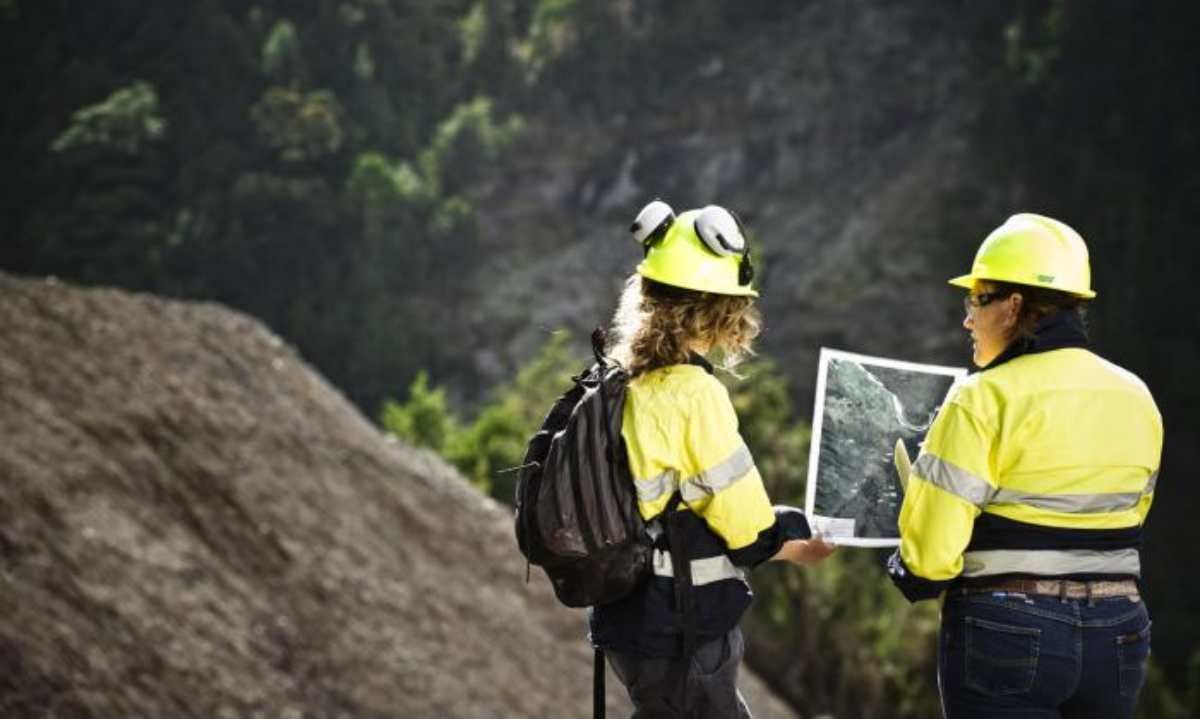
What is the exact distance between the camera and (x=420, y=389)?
2076 inches

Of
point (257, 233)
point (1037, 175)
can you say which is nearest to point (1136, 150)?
point (1037, 175)

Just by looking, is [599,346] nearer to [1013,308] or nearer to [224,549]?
[1013,308]

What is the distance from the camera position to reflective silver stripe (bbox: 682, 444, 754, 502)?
346 cm

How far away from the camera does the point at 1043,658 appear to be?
326 cm

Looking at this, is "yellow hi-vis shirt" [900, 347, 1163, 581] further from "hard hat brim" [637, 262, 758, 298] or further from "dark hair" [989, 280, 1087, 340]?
"hard hat brim" [637, 262, 758, 298]

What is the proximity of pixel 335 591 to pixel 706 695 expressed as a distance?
10018mm

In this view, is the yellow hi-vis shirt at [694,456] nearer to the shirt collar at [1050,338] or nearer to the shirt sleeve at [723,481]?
the shirt sleeve at [723,481]

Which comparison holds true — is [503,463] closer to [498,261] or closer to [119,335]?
[119,335]

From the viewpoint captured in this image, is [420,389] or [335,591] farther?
[420,389]

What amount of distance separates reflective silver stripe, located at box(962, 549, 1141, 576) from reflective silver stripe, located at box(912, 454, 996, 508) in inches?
4.8

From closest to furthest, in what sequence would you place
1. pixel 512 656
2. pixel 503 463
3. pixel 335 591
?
pixel 335 591 < pixel 512 656 < pixel 503 463

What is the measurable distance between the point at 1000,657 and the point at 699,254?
1069 millimetres

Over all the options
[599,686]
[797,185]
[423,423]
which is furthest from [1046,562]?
[797,185]

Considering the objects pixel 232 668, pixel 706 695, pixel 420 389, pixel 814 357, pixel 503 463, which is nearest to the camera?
pixel 706 695
